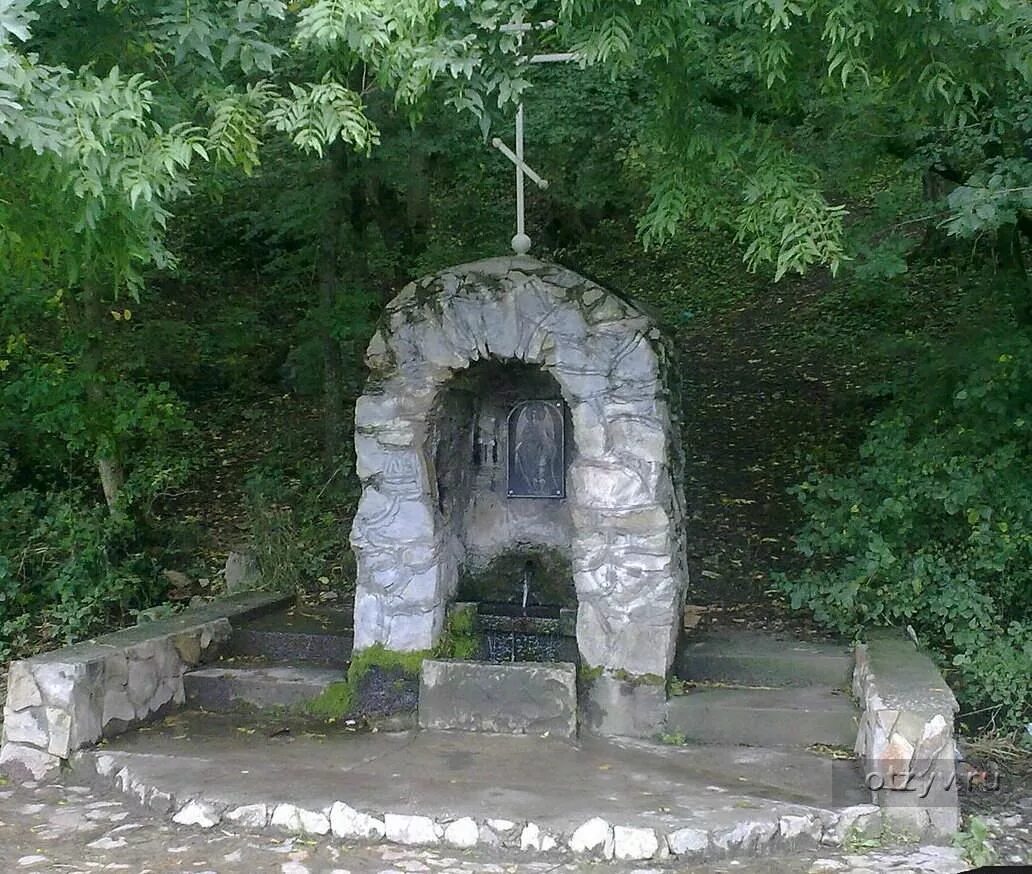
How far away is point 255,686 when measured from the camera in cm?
544

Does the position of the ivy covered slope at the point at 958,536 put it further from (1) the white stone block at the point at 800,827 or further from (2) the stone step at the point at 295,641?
(2) the stone step at the point at 295,641

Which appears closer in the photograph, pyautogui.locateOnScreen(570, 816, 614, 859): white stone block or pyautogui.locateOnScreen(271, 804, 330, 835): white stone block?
pyautogui.locateOnScreen(570, 816, 614, 859): white stone block

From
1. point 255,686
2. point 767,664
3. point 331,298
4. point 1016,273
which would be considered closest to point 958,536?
point 767,664

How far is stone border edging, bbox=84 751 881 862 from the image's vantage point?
3.91 m

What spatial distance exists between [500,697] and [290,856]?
1.32 meters

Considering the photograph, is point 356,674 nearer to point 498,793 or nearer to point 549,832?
point 498,793

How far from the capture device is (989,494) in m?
5.89

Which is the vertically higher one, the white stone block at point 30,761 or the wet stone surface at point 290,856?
the white stone block at point 30,761

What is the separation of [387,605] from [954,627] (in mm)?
2929

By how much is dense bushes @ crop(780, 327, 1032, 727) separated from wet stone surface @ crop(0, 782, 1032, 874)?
1429mm

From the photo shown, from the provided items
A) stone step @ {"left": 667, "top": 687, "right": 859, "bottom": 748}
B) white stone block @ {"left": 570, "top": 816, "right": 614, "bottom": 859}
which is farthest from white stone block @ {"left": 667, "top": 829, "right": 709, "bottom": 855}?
stone step @ {"left": 667, "top": 687, "right": 859, "bottom": 748}

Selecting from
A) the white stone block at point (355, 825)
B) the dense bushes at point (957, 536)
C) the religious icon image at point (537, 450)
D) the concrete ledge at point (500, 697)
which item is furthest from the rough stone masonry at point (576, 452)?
the white stone block at point (355, 825)

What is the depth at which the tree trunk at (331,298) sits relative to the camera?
831 cm

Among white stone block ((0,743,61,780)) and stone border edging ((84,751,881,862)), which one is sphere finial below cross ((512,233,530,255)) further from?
white stone block ((0,743,61,780))
